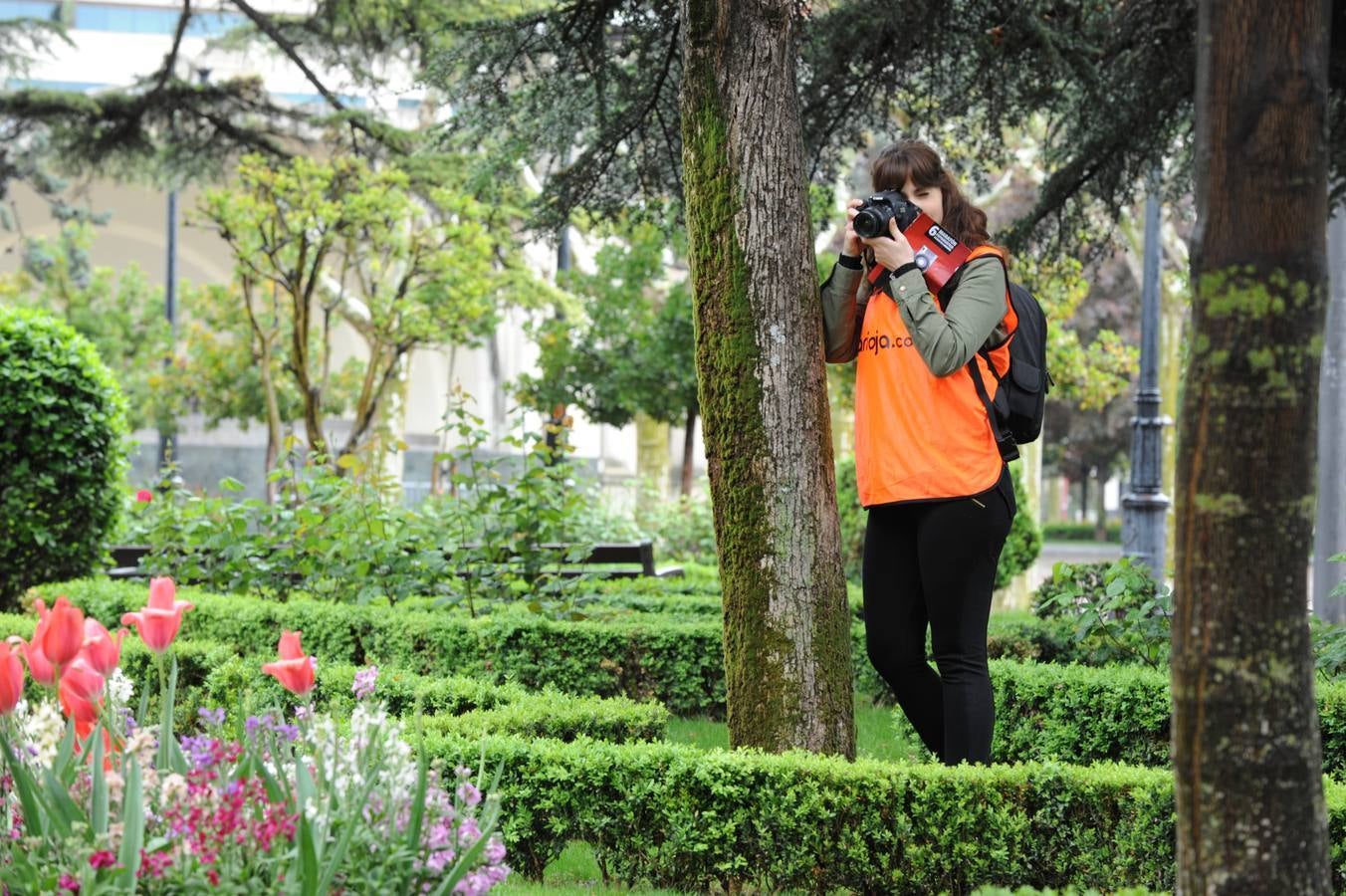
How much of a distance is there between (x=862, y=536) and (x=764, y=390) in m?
8.77

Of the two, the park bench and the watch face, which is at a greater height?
the watch face

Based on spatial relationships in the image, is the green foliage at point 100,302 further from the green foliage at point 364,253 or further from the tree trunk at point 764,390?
the tree trunk at point 764,390

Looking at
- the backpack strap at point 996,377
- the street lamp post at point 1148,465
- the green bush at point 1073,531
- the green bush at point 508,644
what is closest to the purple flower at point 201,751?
the backpack strap at point 996,377

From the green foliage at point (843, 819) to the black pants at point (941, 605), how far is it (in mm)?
342

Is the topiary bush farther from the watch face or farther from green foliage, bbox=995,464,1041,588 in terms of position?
green foliage, bbox=995,464,1041,588

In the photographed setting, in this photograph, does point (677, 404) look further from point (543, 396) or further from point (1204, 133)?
point (1204, 133)

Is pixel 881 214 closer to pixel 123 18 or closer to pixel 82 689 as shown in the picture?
pixel 82 689

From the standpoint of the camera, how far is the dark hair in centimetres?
412

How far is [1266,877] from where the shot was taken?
2285mm

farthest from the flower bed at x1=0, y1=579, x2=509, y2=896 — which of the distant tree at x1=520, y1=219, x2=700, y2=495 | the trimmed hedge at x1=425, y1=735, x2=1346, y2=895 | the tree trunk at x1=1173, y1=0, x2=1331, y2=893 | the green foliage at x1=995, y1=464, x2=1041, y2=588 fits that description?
the distant tree at x1=520, y1=219, x2=700, y2=495

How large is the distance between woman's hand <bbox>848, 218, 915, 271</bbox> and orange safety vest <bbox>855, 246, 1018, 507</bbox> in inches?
5.7

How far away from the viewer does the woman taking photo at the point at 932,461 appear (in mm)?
3908

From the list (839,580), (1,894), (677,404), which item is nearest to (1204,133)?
(839,580)

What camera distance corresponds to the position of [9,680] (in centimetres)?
258
